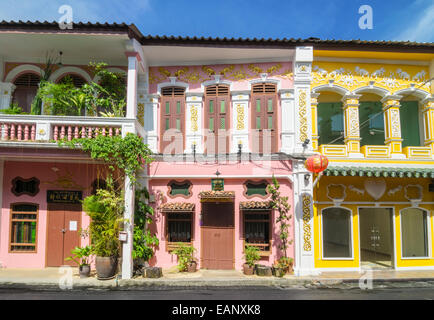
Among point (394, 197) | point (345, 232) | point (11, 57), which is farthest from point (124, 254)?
point (394, 197)

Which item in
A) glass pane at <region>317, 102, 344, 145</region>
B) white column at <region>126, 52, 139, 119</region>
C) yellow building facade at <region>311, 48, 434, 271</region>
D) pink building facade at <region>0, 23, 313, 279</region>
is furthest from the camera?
glass pane at <region>317, 102, 344, 145</region>

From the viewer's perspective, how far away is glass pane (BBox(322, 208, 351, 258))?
34.9 feet

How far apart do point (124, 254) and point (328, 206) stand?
7027 mm

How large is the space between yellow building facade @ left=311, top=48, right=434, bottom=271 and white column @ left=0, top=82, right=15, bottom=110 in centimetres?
1099

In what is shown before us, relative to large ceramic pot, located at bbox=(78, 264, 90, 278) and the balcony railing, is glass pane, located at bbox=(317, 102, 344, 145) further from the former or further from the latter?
large ceramic pot, located at bbox=(78, 264, 90, 278)

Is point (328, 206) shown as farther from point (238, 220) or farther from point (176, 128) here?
point (176, 128)

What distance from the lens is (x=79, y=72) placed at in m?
11.3

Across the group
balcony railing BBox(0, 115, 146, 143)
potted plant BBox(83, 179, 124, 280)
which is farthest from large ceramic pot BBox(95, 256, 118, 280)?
balcony railing BBox(0, 115, 146, 143)

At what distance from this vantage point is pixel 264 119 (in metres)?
11.0

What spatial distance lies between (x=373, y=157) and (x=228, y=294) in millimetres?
6985

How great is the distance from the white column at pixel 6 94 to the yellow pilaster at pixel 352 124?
40.0ft

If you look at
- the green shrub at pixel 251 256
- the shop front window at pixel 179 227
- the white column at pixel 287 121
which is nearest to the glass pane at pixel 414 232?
the white column at pixel 287 121

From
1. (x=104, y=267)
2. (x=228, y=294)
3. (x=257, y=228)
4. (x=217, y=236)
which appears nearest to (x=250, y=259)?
(x=257, y=228)
